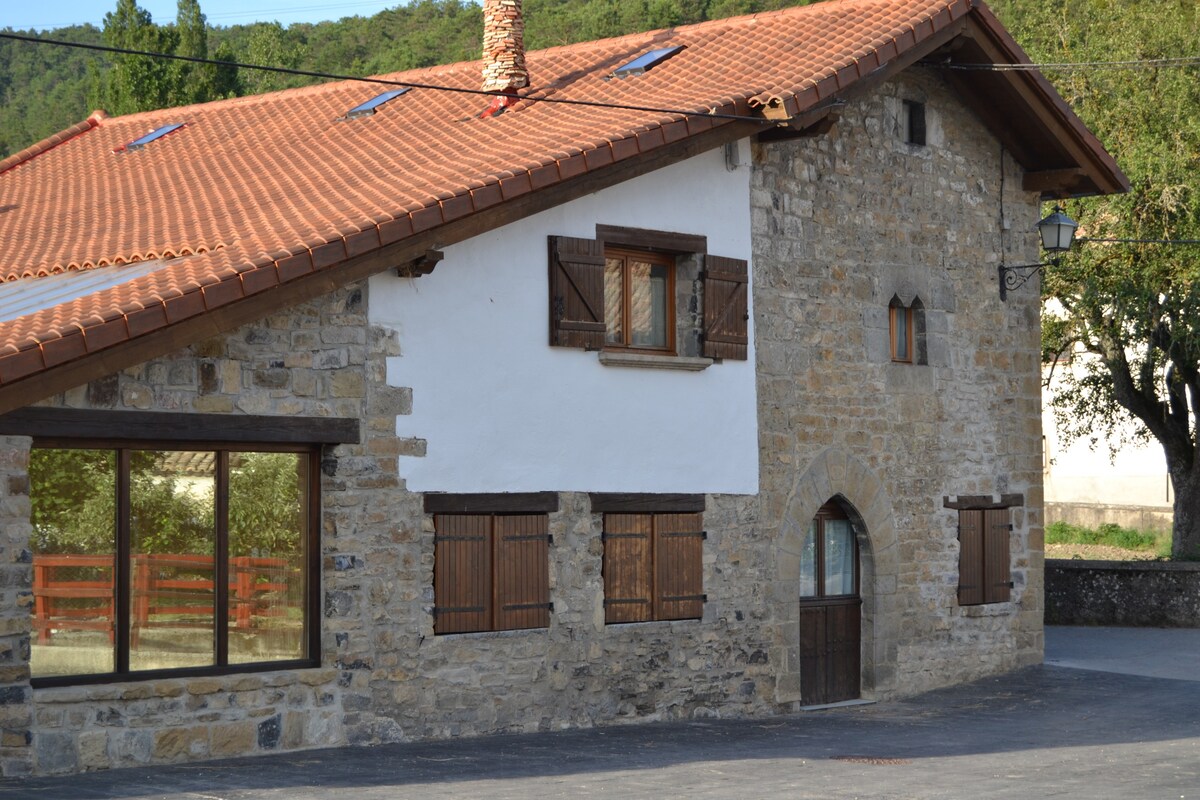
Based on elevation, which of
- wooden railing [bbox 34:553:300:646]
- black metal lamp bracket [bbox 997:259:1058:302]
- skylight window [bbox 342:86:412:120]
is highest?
skylight window [bbox 342:86:412:120]

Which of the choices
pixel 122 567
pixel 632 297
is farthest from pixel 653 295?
pixel 122 567

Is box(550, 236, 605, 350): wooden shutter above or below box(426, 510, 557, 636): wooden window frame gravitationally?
above

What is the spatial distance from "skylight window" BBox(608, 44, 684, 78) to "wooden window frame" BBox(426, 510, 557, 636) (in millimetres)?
4522

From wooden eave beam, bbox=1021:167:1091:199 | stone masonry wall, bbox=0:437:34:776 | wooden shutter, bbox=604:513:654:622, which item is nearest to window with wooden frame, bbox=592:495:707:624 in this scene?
wooden shutter, bbox=604:513:654:622

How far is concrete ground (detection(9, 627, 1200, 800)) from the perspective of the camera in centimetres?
915

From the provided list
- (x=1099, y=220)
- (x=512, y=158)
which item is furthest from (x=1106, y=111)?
(x=512, y=158)

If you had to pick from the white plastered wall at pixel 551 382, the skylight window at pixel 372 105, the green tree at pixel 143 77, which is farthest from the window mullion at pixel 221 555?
the green tree at pixel 143 77

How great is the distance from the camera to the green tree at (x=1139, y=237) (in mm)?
21391

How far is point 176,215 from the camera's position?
12461mm

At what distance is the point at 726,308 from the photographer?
13.1 m

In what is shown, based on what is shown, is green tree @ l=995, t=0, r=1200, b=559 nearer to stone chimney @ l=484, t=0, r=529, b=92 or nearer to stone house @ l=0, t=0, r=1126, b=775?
stone house @ l=0, t=0, r=1126, b=775

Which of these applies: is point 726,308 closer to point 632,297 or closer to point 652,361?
point 632,297

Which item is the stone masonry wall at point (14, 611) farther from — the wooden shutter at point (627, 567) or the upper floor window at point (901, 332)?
the upper floor window at point (901, 332)

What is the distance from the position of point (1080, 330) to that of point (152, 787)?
16636mm
